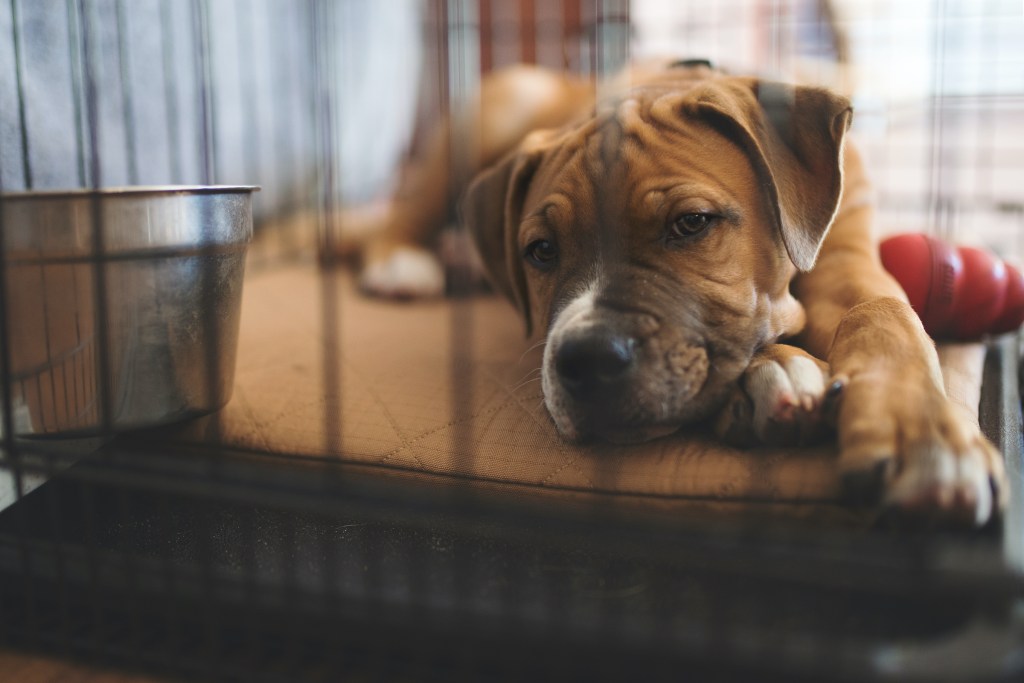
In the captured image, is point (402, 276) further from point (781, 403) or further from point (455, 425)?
point (781, 403)

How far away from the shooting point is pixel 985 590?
971 mm

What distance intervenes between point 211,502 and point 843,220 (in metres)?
1.33

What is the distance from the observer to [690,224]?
5.10ft

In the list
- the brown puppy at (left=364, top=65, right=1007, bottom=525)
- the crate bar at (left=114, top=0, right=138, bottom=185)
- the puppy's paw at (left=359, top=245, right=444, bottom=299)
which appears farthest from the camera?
the puppy's paw at (left=359, top=245, right=444, bottom=299)

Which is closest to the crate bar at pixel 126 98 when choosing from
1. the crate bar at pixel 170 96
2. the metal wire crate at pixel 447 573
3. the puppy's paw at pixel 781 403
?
the crate bar at pixel 170 96

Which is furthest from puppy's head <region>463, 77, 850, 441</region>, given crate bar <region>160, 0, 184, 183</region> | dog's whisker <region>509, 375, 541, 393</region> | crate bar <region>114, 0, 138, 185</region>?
crate bar <region>160, 0, 184, 183</region>

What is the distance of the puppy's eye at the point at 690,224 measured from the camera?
1.55m

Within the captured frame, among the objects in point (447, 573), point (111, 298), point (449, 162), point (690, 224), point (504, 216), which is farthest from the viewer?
point (449, 162)

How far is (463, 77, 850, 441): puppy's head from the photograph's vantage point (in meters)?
1.43

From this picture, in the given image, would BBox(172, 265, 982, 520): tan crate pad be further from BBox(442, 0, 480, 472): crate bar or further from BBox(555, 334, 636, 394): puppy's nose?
BBox(555, 334, 636, 394): puppy's nose

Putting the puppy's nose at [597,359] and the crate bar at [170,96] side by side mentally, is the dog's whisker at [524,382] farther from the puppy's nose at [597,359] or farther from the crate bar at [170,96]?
the crate bar at [170,96]

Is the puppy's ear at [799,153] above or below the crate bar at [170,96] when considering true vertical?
below

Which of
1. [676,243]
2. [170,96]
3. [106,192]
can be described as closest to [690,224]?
[676,243]

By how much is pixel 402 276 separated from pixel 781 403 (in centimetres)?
176
